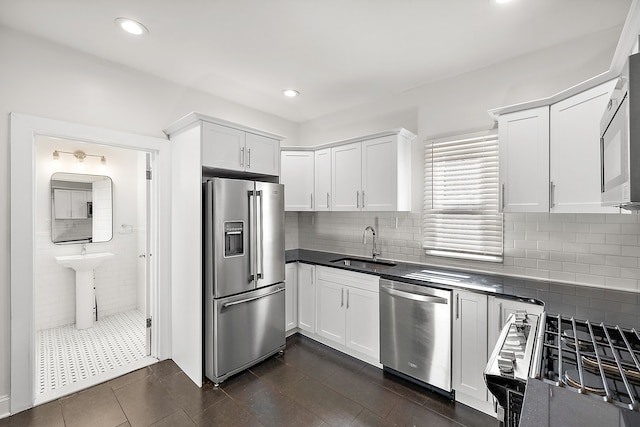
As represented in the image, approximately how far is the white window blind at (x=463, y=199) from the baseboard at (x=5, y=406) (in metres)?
3.70

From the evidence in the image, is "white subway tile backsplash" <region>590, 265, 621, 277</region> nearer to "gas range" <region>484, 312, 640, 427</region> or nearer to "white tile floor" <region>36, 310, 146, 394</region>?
"gas range" <region>484, 312, 640, 427</region>

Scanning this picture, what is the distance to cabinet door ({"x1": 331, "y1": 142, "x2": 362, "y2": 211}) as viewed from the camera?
3320 millimetres

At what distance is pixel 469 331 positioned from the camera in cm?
223

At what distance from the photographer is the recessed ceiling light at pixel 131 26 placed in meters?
2.05

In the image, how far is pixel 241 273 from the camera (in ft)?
8.94

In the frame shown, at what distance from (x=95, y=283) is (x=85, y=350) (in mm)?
1149

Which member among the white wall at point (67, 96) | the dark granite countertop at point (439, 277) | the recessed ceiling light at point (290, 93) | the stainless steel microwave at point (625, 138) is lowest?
the dark granite countertop at point (439, 277)

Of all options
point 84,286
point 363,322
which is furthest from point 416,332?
point 84,286

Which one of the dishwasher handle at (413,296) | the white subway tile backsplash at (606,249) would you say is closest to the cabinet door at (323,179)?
the dishwasher handle at (413,296)

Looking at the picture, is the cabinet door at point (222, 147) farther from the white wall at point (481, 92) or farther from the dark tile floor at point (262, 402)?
the dark tile floor at point (262, 402)

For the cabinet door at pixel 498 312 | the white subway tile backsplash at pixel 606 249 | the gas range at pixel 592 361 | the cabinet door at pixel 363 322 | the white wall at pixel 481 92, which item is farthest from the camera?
the cabinet door at pixel 363 322

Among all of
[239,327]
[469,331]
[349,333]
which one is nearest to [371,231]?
[349,333]

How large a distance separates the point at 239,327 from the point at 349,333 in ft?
3.66

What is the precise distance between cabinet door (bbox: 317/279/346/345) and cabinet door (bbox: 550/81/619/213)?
2017 millimetres
